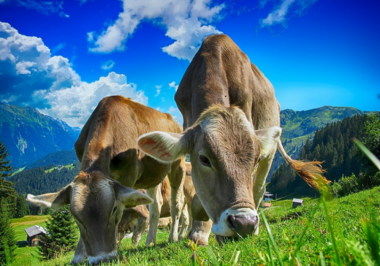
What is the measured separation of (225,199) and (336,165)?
456 ft

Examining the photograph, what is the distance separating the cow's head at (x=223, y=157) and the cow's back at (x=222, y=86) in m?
0.98

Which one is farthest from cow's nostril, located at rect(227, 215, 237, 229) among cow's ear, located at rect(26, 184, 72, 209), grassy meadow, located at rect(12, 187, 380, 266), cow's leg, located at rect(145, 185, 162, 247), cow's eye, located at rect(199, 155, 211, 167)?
cow's leg, located at rect(145, 185, 162, 247)

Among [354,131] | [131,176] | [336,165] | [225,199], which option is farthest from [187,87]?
[354,131]

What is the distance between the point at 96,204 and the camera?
15.0 ft

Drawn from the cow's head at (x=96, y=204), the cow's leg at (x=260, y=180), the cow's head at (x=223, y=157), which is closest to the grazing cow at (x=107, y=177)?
the cow's head at (x=96, y=204)

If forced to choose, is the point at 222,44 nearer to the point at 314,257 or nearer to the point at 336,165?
the point at 314,257

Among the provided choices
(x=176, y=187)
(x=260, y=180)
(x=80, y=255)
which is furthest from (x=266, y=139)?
(x=176, y=187)

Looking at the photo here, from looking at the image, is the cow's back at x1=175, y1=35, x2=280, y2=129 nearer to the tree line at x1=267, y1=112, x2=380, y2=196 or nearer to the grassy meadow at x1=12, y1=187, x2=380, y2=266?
the grassy meadow at x1=12, y1=187, x2=380, y2=266

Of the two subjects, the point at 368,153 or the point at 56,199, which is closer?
the point at 368,153

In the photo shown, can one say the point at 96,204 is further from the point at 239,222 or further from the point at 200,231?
the point at 239,222

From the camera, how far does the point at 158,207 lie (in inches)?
381

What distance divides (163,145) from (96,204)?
156cm

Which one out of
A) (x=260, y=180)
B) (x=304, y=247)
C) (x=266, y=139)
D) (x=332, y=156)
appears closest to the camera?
(x=304, y=247)

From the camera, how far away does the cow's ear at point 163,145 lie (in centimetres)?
481
